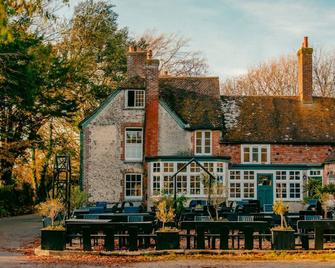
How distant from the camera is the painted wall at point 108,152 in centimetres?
3447

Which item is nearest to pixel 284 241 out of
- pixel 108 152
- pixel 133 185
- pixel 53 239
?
pixel 53 239

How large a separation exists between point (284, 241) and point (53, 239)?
20.6 ft

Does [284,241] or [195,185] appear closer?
[284,241]

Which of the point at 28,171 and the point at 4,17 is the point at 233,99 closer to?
the point at 28,171

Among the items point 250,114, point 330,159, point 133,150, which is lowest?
point 330,159

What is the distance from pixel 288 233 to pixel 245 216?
231 centimetres

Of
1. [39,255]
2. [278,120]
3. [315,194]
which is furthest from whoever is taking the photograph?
[278,120]

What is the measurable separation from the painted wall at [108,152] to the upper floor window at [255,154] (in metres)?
5.85

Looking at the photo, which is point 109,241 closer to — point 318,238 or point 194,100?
point 318,238

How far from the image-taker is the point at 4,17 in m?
9.48

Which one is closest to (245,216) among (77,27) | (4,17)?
(4,17)

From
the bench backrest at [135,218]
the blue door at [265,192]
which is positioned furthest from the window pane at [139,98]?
the bench backrest at [135,218]

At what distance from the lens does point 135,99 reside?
35.1 metres

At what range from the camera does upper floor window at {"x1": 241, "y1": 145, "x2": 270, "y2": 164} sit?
114 ft
